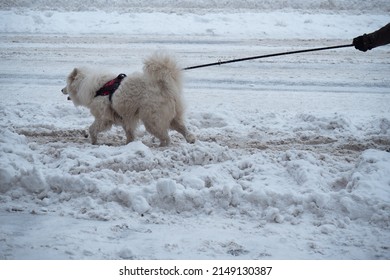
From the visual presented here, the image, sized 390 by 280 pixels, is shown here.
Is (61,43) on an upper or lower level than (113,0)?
lower

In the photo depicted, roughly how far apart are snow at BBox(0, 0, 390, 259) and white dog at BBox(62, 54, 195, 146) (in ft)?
1.22

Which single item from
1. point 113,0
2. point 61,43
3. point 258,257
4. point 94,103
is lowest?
point 258,257

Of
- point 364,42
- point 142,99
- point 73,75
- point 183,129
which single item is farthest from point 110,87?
point 364,42

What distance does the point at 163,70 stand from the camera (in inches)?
216

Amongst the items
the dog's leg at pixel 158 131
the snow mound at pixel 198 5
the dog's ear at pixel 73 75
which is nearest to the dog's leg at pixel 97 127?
the dog's leg at pixel 158 131

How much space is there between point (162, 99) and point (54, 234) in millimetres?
2537

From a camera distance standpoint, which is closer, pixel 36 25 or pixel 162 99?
pixel 162 99

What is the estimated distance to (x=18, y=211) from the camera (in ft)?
13.3

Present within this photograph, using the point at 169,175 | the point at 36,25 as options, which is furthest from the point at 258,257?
the point at 36,25

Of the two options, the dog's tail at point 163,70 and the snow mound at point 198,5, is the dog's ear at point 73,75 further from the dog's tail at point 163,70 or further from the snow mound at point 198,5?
the snow mound at point 198,5

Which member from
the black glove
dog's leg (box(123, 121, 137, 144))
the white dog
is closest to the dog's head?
the white dog

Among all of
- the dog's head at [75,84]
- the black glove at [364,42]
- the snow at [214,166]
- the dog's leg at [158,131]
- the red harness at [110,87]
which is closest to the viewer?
the snow at [214,166]

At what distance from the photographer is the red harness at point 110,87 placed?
230 inches
